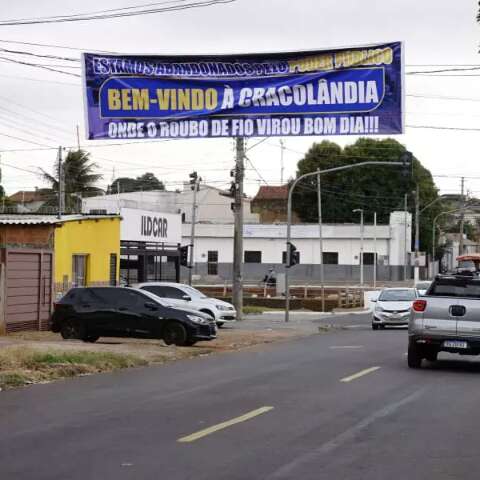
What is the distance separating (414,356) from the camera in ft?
65.5

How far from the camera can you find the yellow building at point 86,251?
35438mm

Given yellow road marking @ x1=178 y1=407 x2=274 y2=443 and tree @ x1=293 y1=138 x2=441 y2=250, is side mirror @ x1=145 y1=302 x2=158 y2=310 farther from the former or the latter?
tree @ x1=293 y1=138 x2=441 y2=250

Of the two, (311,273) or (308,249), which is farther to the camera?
(308,249)

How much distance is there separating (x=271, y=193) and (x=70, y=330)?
9075 cm

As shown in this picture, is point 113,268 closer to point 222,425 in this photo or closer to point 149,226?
point 149,226

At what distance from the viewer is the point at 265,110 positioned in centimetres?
2978

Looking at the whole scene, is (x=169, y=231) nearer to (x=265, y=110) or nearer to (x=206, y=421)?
(x=265, y=110)

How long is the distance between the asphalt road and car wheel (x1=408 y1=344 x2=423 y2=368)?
0.92ft

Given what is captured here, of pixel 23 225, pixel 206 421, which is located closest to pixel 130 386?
pixel 206 421

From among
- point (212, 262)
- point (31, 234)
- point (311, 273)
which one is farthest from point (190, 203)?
point (31, 234)

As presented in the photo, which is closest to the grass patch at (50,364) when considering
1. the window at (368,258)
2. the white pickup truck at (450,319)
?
the white pickup truck at (450,319)

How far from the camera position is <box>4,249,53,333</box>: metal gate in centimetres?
2773

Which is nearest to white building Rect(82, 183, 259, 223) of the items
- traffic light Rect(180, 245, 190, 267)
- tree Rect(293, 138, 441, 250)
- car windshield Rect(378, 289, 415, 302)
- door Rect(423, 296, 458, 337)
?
tree Rect(293, 138, 441, 250)

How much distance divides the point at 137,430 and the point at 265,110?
64.2 feet
